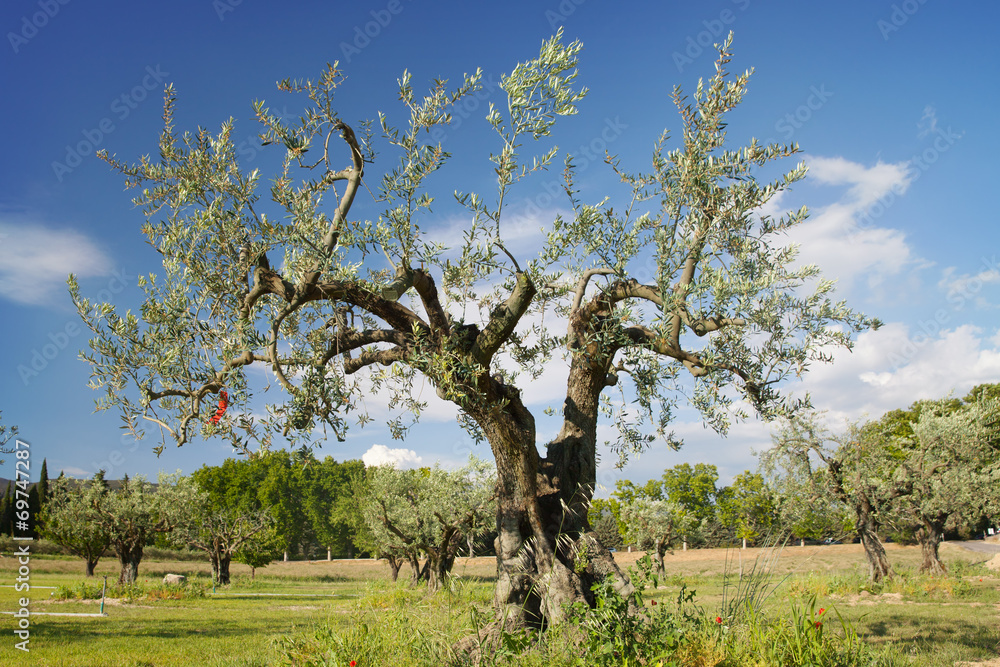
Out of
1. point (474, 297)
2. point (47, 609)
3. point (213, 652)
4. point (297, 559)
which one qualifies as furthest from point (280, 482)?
point (474, 297)

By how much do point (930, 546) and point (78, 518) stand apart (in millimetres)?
43183

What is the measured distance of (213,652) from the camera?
11148 mm

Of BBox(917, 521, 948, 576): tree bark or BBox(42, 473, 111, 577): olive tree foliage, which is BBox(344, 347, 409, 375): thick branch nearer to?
BBox(917, 521, 948, 576): tree bark

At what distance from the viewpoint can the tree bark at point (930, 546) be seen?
Result: 23.4 metres

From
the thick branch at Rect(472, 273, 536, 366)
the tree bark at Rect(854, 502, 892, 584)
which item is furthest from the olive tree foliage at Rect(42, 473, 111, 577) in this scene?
the tree bark at Rect(854, 502, 892, 584)

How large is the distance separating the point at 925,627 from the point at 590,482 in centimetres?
943

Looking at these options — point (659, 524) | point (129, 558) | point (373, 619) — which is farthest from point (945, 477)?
point (129, 558)

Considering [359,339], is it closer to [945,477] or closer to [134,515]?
[945,477]

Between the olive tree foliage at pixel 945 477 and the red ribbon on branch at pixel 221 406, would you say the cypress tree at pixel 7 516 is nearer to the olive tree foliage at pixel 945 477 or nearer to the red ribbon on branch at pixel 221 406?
the red ribbon on branch at pixel 221 406

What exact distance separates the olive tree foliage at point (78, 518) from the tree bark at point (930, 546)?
3912 cm

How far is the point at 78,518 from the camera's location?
3175 cm

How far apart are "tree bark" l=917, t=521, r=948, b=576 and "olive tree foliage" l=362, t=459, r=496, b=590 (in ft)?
61.2

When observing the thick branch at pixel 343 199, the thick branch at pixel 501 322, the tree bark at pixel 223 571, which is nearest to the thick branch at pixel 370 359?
the thick branch at pixel 501 322

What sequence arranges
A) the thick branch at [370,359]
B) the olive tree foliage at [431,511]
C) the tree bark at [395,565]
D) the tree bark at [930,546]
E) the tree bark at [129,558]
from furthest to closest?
the tree bark at [395,565], the tree bark at [129,558], the olive tree foliage at [431,511], the tree bark at [930,546], the thick branch at [370,359]
